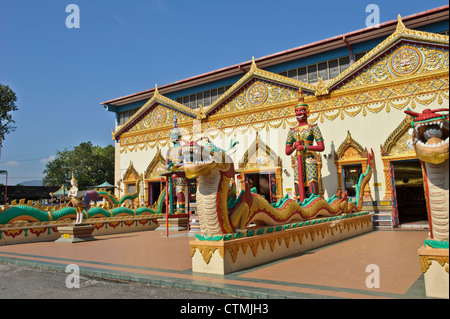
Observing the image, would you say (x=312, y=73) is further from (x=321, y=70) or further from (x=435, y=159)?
(x=435, y=159)

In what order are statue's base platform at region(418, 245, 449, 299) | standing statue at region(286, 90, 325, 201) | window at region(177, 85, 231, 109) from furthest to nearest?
window at region(177, 85, 231, 109) < standing statue at region(286, 90, 325, 201) < statue's base platform at region(418, 245, 449, 299)

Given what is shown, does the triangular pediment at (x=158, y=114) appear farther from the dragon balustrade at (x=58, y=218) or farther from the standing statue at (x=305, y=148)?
the standing statue at (x=305, y=148)

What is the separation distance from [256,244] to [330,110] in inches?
393

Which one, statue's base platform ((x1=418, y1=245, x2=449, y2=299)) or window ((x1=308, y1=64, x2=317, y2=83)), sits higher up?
window ((x1=308, y1=64, x2=317, y2=83))

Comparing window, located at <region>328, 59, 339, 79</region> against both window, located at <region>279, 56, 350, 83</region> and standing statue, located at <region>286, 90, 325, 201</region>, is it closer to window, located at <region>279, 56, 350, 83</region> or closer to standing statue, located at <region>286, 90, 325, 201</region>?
window, located at <region>279, 56, 350, 83</region>

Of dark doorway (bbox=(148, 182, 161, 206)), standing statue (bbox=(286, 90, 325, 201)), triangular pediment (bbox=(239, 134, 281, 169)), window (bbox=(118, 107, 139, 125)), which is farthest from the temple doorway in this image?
window (bbox=(118, 107, 139, 125))

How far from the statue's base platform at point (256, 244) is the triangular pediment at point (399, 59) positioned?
7150mm

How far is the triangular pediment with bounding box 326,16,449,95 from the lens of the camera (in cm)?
1267

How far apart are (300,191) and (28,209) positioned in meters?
10.0

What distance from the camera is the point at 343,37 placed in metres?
15.5

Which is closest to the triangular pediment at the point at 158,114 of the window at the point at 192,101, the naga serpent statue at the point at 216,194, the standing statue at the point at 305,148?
the window at the point at 192,101

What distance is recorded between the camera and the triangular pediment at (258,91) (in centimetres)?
1584

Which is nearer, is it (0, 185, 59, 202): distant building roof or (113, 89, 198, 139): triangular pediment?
(113, 89, 198, 139): triangular pediment

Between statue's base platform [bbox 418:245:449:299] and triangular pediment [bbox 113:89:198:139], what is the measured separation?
51.8ft
